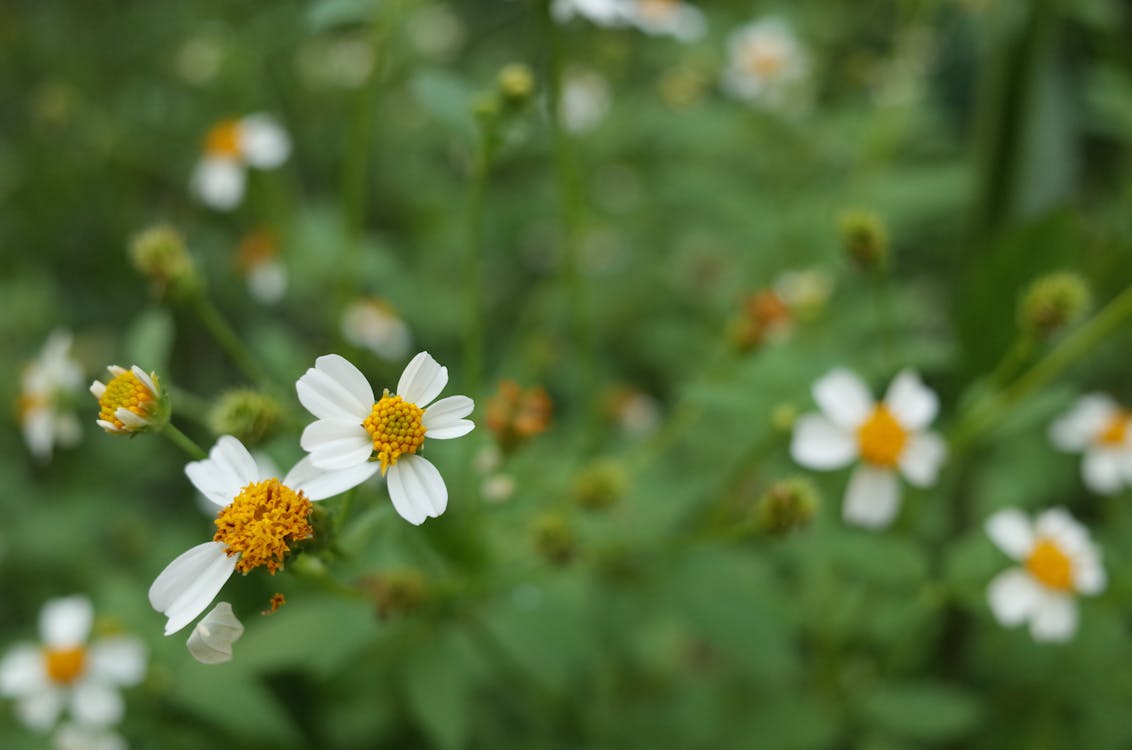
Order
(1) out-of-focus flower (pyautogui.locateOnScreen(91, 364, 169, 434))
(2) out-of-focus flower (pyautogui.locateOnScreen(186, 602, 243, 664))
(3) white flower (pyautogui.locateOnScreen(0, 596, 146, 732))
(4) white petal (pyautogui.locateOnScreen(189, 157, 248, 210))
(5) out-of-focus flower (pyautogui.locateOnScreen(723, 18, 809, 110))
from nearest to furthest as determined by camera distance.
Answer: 1. (2) out-of-focus flower (pyautogui.locateOnScreen(186, 602, 243, 664))
2. (1) out-of-focus flower (pyautogui.locateOnScreen(91, 364, 169, 434))
3. (3) white flower (pyautogui.locateOnScreen(0, 596, 146, 732))
4. (4) white petal (pyautogui.locateOnScreen(189, 157, 248, 210))
5. (5) out-of-focus flower (pyautogui.locateOnScreen(723, 18, 809, 110))

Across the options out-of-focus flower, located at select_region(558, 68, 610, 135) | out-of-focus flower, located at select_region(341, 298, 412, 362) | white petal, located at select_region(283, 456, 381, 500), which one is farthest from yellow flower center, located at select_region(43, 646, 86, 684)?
out-of-focus flower, located at select_region(558, 68, 610, 135)

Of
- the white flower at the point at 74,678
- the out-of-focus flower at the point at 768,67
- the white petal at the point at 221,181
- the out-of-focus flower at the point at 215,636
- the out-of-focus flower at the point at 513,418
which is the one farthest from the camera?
the out-of-focus flower at the point at 768,67

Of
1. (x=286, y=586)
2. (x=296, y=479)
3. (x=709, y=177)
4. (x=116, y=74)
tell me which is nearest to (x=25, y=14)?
(x=116, y=74)

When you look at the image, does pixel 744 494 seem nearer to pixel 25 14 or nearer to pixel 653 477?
pixel 653 477

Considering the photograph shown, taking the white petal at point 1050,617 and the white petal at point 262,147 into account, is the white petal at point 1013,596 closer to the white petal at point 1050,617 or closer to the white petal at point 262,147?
the white petal at point 1050,617

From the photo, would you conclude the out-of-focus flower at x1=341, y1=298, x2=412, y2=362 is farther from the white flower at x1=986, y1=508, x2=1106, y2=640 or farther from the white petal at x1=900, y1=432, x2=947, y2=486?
the white flower at x1=986, y1=508, x2=1106, y2=640

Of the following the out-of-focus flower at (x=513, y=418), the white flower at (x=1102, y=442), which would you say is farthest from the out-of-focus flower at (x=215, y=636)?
the white flower at (x=1102, y=442)
